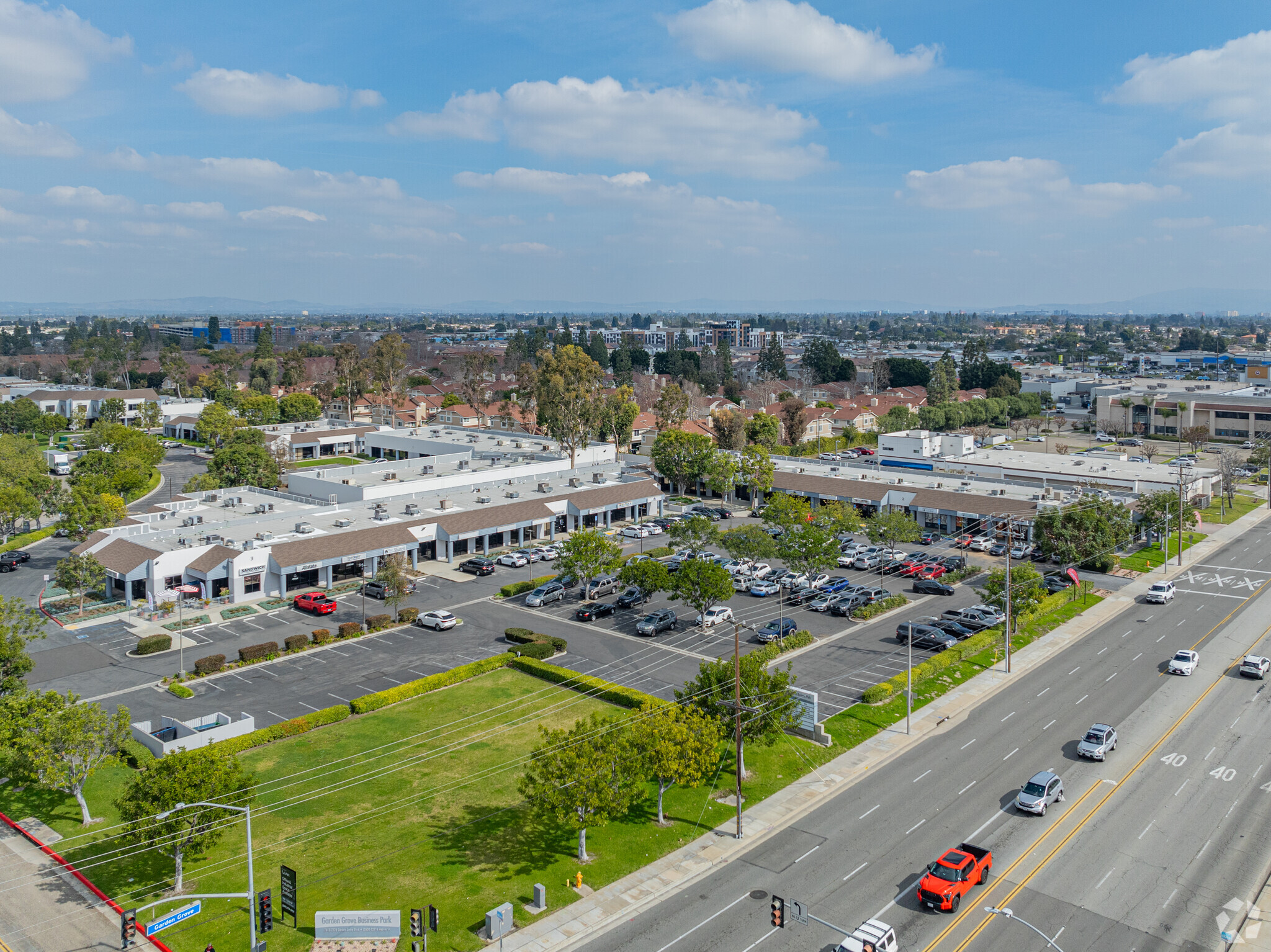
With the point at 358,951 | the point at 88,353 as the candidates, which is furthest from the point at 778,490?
the point at 88,353

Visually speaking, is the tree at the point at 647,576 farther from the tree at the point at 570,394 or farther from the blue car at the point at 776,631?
the tree at the point at 570,394

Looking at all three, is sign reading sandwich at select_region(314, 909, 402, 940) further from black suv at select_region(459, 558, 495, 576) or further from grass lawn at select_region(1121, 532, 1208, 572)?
grass lawn at select_region(1121, 532, 1208, 572)

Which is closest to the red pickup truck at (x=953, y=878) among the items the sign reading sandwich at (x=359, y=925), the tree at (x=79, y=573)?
the sign reading sandwich at (x=359, y=925)

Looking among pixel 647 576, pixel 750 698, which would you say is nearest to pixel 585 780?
pixel 750 698

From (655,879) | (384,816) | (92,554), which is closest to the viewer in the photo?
(655,879)

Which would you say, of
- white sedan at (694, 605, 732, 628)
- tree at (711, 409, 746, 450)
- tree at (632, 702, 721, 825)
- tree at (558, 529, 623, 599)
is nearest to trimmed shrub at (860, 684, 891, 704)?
tree at (632, 702, 721, 825)

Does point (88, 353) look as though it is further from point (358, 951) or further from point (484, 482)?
point (358, 951)
